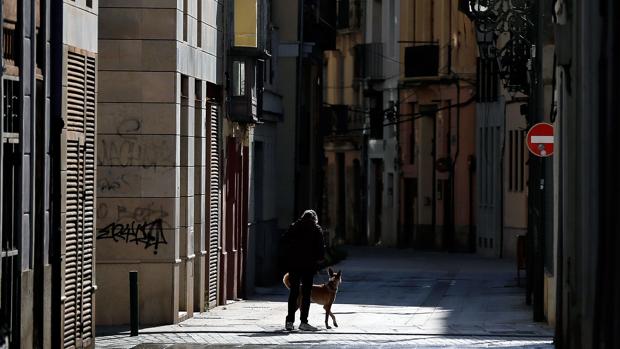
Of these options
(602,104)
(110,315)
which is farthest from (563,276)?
(110,315)

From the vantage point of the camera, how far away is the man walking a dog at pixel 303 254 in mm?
25078

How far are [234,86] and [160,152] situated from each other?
5.97m

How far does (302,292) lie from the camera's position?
25.2m

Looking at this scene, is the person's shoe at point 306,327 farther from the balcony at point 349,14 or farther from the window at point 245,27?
the balcony at point 349,14

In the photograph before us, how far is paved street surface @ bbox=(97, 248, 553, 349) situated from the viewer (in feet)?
74.7

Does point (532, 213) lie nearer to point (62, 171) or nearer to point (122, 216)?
point (122, 216)

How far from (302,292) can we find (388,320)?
2680 millimetres

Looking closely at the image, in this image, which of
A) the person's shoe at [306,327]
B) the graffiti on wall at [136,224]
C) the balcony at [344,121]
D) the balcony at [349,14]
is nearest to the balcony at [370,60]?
the balcony at [344,121]

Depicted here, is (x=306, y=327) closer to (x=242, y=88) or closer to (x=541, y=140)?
(x=541, y=140)

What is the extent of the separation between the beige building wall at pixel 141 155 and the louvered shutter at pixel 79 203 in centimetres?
344

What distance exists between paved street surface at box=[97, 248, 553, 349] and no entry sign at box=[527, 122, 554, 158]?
7.78 ft

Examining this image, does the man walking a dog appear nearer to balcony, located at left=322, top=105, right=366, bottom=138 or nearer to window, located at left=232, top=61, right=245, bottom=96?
window, located at left=232, top=61, right=245, bottom=96

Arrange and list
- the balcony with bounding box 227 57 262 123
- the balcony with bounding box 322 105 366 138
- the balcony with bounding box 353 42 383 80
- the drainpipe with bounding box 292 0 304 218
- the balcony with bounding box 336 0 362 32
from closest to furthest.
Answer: the balcony with bounding box 227 57 262 123 → the drainpipe with bounding box 292 0 304 218 → the balcony with bounding box 322 105 366 138 → the balcony with bounding box 353 42 383 80 → the balcony with bounding box 336 0 362 32

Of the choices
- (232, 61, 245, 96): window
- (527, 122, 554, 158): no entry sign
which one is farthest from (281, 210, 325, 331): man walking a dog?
(232, 61, 245, 96): window
